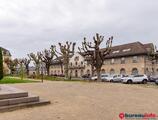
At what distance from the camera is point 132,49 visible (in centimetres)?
6325

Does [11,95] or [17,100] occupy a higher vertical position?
[11,95]

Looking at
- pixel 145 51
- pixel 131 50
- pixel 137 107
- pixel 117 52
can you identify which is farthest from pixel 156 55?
pixel 137 107

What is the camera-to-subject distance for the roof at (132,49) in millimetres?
59816

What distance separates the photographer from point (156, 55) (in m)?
58.7

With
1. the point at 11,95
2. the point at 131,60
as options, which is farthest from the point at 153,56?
the point at 11,95

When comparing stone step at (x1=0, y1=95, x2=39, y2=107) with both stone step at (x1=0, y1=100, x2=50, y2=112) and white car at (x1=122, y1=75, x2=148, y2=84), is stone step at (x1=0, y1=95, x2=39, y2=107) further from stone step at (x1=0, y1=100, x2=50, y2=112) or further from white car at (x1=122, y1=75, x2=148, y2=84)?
white car at (x1=122, y1=75, x2=148, y2=84)

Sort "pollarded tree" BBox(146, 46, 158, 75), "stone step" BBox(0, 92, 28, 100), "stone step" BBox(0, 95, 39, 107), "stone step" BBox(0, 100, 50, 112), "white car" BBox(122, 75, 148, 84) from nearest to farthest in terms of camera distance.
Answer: "stone step" BBox(0, 100, 50, 112) → "stone step" BBox(0, 95, 39, 107) → "stone step" BBox(0, 92, 28, 100) → "white car" BBox(122, 75, 148, 84) → "pollarded tree" BBox(146, 46, 158, 75)

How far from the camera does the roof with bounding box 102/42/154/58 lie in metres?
59.8

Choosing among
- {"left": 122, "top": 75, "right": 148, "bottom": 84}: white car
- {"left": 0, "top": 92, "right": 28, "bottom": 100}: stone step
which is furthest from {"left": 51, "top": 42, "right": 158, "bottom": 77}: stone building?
{"left": 0, "top": 92, "right": 28, "bottom": 100}: stone step

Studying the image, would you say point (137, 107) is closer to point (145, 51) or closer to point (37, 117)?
point (37, 117)

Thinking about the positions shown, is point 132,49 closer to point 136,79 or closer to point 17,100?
point 136,79

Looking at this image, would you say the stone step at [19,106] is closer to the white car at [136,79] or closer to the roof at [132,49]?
the white car at [136,79]

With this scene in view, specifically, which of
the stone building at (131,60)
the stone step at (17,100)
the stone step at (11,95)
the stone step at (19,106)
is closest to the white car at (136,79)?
the stone building at (131,60)

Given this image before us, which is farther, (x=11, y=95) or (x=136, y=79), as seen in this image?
(x=136, y=79)
